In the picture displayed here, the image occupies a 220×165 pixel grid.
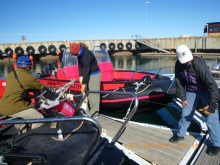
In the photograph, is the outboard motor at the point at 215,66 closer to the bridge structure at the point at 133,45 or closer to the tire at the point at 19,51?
the bridge structure at the point at 133,45

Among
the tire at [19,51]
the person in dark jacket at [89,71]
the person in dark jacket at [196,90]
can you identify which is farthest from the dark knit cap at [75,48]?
the tire at [19,51]

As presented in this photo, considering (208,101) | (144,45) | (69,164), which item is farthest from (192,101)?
(144,45)

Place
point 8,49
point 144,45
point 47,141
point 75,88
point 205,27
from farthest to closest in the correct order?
1. point 205,27
2. point 144,45
3. point 8,49
4. point 75,88
5. point 47,141

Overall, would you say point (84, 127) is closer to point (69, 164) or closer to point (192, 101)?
point (69, 164)

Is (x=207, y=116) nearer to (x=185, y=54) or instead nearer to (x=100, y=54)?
(x=185, y=54)

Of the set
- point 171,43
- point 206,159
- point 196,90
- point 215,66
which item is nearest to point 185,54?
point 196,90

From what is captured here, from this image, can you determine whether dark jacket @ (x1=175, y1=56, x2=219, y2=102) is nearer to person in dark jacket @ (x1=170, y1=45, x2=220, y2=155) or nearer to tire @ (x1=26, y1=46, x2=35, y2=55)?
person in dark jacket @ (x1=170, y1=45, x2=220, y2=155)

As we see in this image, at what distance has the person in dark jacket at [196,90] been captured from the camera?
9.07ft

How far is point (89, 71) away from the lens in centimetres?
460

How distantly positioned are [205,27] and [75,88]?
46183 mm

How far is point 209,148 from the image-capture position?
3244 millimetres

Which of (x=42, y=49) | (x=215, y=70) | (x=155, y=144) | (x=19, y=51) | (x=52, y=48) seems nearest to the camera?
(x=155, y=144)

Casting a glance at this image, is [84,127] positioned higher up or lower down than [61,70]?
lower down

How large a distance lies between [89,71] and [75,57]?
353 centimetres
